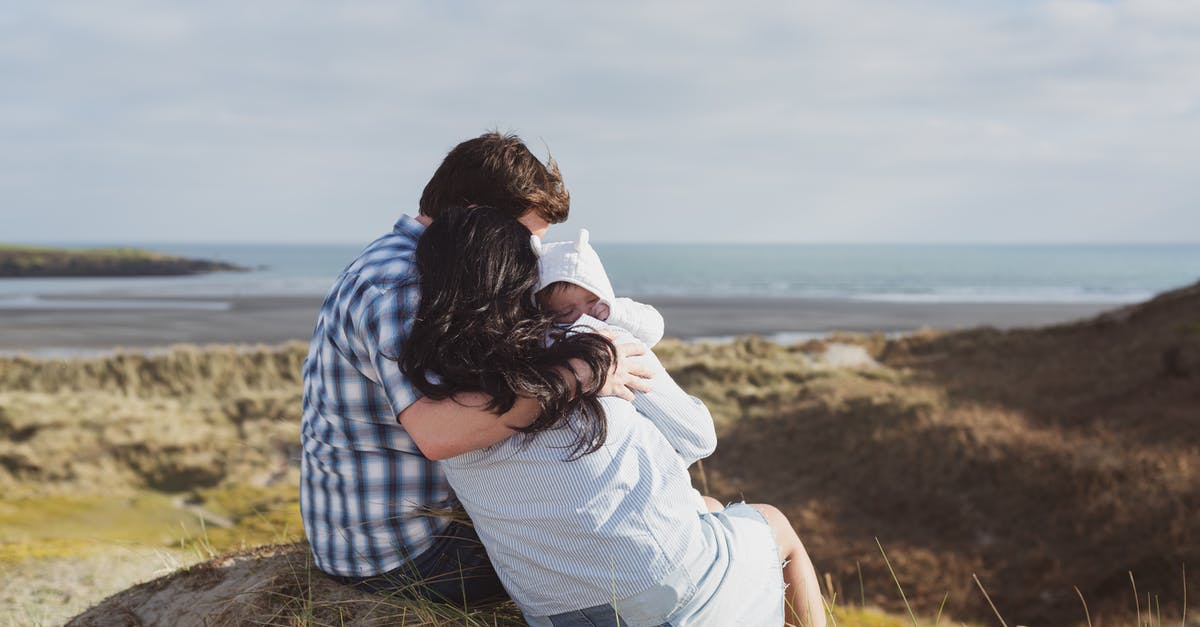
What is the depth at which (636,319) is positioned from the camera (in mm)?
2820

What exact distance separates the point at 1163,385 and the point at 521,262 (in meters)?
20.8

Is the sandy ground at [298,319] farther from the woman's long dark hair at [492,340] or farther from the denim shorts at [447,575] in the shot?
the woman's long dark hair at [492,340]

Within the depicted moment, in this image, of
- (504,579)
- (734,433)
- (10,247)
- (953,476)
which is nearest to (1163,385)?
(953,476)

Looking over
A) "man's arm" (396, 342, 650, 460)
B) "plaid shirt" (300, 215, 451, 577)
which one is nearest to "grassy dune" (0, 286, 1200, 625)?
"plaid shirt" (300, 215, 451, 577)

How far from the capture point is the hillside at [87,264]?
91869mm

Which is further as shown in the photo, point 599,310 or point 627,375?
point 599,310

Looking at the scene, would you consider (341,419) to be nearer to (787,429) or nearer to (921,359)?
(787,429)

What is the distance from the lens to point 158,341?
143 ft

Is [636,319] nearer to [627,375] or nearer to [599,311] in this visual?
[599,311]

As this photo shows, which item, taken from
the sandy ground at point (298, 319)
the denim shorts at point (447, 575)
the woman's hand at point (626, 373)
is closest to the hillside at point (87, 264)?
the sandy ground at point (298, 319)

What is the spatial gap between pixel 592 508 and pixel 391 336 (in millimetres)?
709

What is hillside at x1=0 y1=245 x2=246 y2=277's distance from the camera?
91.9 metres

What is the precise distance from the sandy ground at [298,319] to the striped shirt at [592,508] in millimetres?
43029

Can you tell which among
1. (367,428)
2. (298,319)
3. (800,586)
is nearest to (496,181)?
(367,428)
